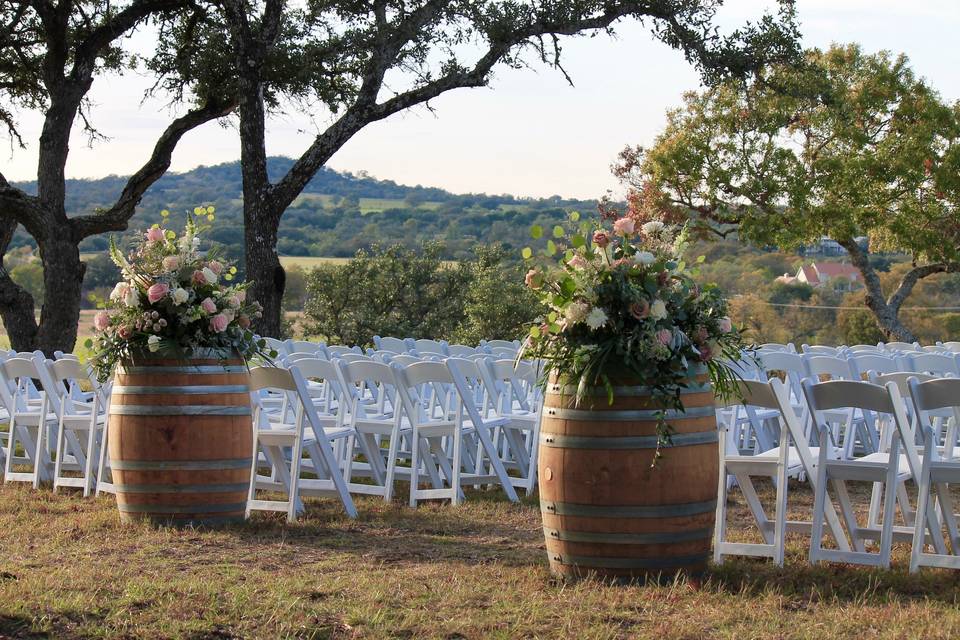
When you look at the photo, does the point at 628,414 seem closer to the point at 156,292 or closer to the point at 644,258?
the point at 644,258

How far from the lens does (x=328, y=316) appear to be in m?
23.0

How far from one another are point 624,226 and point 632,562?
4.44 feet

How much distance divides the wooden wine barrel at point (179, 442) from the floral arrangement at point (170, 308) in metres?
0.11

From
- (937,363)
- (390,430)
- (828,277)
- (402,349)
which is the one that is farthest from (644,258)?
(828,277)

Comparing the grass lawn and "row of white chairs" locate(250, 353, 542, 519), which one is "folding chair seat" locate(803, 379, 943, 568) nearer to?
the grass lawn

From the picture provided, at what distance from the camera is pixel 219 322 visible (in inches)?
263

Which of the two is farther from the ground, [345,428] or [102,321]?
[102,321]

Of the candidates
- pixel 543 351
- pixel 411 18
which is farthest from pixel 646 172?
pixel 543 351

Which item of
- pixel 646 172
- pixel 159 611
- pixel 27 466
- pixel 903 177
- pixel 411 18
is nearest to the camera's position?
pixel 159 611

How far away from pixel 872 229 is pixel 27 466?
56.6 feet

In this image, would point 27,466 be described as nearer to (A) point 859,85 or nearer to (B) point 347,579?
(B) point 347,579

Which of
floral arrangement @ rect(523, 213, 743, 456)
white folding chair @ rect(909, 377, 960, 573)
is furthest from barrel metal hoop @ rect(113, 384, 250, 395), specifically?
white folding chair @ rect(909, 377, 960, 573)

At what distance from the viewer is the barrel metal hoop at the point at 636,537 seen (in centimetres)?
497

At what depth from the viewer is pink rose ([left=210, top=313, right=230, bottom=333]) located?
6676 millimetres
